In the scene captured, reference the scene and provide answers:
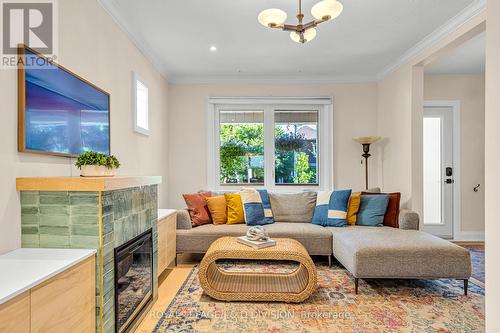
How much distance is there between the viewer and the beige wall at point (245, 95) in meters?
4.67

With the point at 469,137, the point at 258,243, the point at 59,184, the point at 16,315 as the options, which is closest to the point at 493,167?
the point at 258,243

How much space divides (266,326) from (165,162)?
3.01 metres

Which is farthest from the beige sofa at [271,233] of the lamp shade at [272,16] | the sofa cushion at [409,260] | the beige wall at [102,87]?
the lamp shade at [272,16]

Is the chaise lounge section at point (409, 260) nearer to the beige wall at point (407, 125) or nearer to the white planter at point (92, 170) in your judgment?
the beige wall at point (407, 125)

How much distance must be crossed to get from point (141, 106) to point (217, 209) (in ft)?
5.28

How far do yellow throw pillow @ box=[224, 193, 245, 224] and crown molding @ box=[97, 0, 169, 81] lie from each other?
2040 millimetres

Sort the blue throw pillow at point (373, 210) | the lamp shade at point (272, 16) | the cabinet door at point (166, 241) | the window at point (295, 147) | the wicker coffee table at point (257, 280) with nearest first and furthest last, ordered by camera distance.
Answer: the lamp shade at point (272, 16)
the wicker coffee table at point (257, 280)
the cabinet door at point (166, 241)
the blue throw pillow at point (373, 210)
the window at point (295, 147)

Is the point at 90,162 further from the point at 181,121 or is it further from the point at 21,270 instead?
the point at 181,121

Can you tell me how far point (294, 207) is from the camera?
399 cm

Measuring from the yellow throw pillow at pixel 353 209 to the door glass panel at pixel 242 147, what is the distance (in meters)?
1.50

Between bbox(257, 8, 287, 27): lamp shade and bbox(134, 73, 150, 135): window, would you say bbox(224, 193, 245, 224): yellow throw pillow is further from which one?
bbox(257, 8, 287, 27): lamp shade

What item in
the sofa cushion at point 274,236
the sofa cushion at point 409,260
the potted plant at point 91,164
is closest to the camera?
the potted plant at point 91,164

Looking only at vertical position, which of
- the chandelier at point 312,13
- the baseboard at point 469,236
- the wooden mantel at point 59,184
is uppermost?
the chandelier at point 312,13

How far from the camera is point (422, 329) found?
81.3 inches
